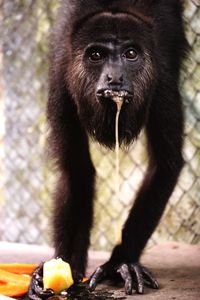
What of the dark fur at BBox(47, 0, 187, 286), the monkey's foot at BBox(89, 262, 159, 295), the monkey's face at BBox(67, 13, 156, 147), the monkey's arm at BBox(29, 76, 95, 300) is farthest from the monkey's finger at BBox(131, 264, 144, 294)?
the monkey's face at BBox(67, 13, 156, 147)

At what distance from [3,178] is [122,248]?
3109mm

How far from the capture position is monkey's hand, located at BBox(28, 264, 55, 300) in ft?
11.5

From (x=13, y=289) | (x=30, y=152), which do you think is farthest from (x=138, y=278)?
(x=30, y=152)

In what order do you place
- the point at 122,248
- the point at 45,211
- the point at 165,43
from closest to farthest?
the point at 122,248 → the point at 165,43 → the point at 45,211

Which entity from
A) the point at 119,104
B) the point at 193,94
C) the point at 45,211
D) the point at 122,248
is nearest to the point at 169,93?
the point at 119,104

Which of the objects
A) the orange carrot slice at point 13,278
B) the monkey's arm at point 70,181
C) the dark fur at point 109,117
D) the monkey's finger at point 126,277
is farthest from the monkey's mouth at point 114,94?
the orange carrot slice at point 13,278

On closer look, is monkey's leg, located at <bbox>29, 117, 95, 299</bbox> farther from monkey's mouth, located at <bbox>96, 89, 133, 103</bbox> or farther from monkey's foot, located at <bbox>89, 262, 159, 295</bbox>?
monkey's mouth, located at <bbox>96, 89, 133, 103</bbox>

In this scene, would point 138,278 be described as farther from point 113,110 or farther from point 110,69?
point 110,69

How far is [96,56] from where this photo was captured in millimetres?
3740

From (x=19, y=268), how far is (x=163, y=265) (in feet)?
2.63

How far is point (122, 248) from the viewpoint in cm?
394

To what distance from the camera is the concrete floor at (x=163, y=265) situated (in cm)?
352

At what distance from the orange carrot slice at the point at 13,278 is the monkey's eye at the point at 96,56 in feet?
3.60

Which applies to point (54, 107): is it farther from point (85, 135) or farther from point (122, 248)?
point (122, 248)
